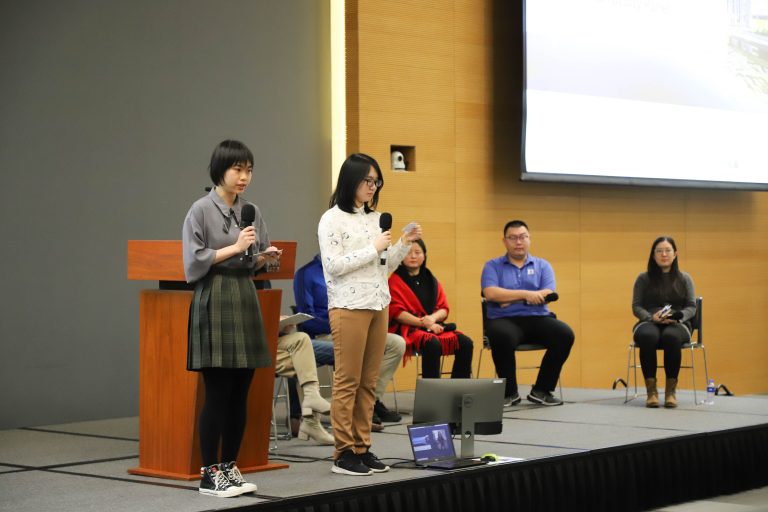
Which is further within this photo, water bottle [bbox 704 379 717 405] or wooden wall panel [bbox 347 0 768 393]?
wooden wall panel [bbox 347 0 768 393]

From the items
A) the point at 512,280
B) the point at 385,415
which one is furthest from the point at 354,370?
the point at 512,280

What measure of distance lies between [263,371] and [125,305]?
6.57ft

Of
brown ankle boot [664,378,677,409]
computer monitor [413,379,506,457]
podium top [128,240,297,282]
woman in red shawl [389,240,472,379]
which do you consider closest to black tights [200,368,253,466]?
podium top [128,240,297,282]

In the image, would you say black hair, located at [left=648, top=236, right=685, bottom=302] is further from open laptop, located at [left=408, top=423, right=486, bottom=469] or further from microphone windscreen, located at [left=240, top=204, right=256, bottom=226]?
microphone windscreen, located at [left=240, top=204, right=256, bottom=226]

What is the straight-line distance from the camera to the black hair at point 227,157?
3.68 meters

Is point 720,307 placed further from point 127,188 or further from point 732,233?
point 127,188

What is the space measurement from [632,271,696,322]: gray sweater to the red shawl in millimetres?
1221

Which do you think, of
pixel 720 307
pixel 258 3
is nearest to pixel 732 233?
pixel 720 307

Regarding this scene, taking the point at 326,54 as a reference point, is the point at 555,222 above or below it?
below

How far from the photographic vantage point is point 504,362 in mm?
6152

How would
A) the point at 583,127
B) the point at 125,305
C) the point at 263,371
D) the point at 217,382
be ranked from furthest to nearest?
the point at 583,127, the point at 125,305, the point at 263,371, the point at 217,382

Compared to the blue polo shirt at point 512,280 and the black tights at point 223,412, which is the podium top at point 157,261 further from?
the blue polo shirt at point 512,280

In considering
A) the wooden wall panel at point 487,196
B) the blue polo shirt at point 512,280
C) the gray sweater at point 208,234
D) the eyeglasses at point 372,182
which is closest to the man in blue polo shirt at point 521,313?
the blue polo shirt at point 512,280

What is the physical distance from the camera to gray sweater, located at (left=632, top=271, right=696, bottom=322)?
6.28m
